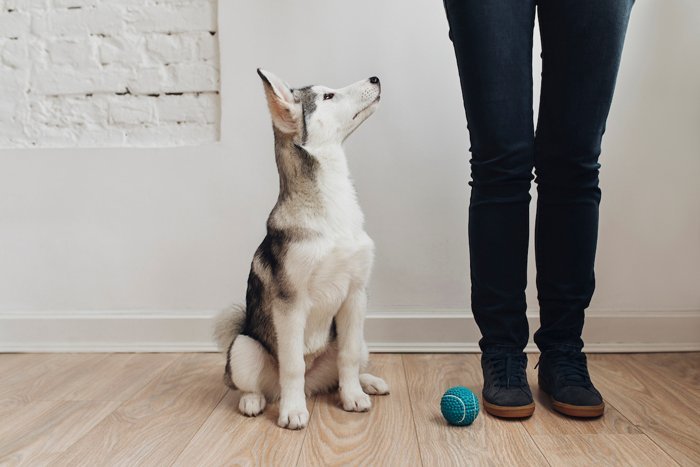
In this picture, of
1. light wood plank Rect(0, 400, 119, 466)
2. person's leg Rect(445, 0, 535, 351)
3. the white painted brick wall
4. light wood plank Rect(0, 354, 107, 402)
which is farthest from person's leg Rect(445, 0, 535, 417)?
light wood plank Rect(0, 354, 107, 402)

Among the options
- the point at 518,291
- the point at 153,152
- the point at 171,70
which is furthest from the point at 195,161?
the point at 518,291

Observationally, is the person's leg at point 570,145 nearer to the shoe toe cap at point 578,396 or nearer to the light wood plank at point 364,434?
the shoe toe cap at point 578,396

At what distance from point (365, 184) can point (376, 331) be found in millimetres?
523

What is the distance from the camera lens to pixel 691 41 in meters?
1.99

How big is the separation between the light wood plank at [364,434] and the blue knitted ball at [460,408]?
10 centimetres

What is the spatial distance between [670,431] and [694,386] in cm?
42

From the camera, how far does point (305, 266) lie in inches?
56.9

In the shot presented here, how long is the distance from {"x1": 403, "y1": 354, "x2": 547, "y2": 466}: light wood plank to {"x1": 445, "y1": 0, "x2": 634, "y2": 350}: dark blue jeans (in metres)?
0.22

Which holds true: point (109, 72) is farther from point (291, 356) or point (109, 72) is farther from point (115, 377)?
point (291, 356)

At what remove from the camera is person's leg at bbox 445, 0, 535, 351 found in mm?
1365

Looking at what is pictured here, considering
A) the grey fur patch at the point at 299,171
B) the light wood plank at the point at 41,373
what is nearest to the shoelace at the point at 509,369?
the grey fur patch at the point at 299,171

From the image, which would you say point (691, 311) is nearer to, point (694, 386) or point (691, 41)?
point (694, 386)

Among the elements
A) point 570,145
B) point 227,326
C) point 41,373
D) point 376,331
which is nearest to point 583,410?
point 570,145

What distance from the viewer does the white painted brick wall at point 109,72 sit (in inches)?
84.6
